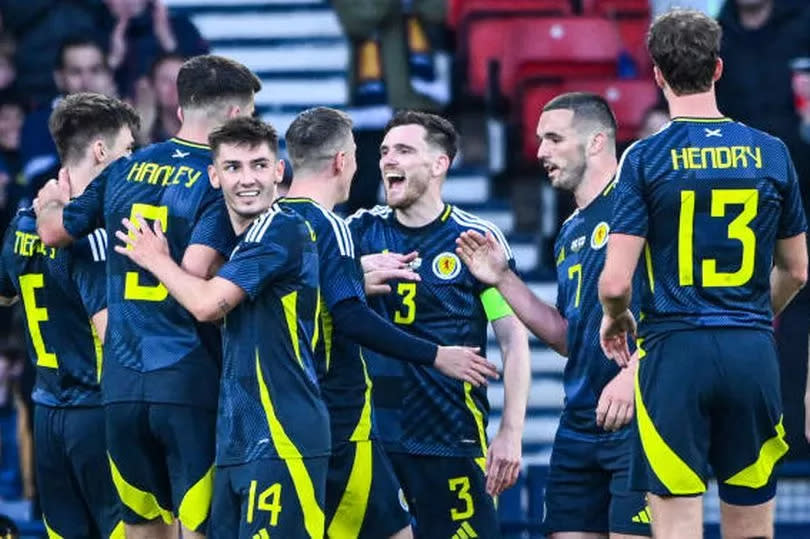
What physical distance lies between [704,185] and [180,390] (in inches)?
87.6

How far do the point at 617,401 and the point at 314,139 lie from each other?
1595 millimetres

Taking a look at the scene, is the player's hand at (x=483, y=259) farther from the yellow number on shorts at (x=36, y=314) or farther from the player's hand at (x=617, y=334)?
the yellow number on shorts at (x=36, y=314)

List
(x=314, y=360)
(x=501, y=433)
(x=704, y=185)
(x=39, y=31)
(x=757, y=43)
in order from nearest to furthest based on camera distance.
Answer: (x=704, y=185) → (x=314, y=360) → (x=501, y=433) → (x=757, y=43) → (x=39, y=31)

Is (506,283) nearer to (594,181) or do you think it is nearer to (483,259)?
(483,259)

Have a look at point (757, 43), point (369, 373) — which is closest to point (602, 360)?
point (369, 373)

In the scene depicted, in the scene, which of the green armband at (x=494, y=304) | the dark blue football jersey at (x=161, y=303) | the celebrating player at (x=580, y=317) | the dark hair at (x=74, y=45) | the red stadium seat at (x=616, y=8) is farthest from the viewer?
the red stadium seat at (x=616, y=8)

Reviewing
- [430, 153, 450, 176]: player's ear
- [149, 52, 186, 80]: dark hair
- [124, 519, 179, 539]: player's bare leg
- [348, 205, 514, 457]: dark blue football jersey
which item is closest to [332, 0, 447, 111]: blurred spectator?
[149, 52, 186, 80]: dark hair

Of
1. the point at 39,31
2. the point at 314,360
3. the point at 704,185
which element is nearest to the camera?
the point at 704,185

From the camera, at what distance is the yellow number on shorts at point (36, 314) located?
8211mm

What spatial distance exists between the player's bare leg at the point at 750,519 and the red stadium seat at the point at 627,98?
19.3 ft

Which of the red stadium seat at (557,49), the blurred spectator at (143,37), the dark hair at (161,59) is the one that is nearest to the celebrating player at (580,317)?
the red stadium seat at (557,49)

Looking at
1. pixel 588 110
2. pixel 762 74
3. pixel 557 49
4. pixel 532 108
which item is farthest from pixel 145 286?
pixel 557 49

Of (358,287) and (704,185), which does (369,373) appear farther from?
(704,185)

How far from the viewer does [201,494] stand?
24.5 feet
